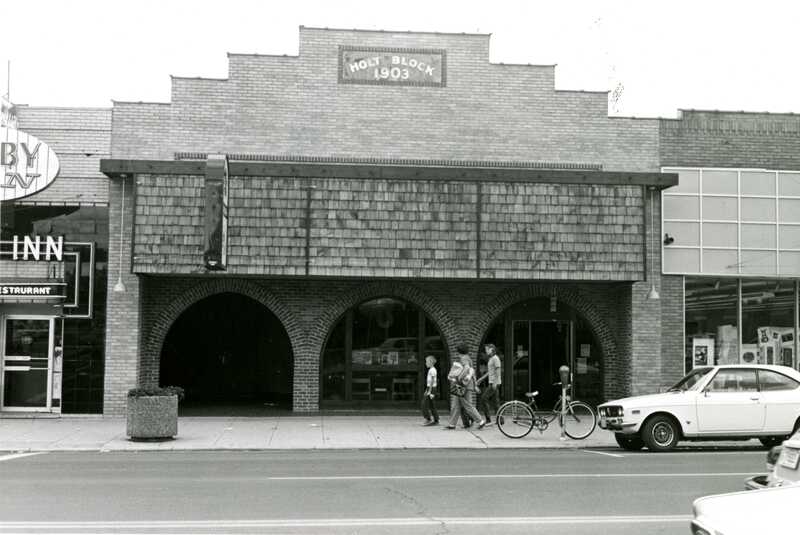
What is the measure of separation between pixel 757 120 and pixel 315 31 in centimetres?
1061

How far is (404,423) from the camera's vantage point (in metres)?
18.4

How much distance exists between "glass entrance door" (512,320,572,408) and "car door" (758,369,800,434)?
20.0ft

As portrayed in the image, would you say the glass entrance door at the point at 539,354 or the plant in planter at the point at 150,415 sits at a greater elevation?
the glass entrance door at the point at 539,354

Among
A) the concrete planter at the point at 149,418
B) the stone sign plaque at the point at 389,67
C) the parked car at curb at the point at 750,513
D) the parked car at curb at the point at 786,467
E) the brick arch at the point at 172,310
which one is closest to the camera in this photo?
the parked car at curb at the point at 750,513

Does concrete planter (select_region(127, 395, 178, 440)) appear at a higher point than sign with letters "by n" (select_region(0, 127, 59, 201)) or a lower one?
lower

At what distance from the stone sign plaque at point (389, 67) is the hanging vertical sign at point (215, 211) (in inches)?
159

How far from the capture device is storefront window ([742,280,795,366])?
66.6ft

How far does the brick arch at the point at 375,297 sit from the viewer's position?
19.4 m

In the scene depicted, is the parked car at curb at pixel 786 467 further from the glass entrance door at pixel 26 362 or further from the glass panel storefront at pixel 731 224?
the glass entrance door at pixel 26 362

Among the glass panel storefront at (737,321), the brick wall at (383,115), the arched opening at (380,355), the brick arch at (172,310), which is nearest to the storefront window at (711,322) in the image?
the glass panel storefront at (737,321)

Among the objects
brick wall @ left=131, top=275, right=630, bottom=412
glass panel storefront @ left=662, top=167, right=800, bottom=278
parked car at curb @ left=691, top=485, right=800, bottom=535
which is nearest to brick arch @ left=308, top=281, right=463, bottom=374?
brick wall @ left=131, top=275, right=630, bottom=412

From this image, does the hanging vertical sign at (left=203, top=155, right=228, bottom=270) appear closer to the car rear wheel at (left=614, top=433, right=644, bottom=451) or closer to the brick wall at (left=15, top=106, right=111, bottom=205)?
the brick wall at (left=15, top=106, right=111, bottom=205)

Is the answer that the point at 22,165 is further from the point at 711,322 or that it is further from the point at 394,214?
the point at 711,322

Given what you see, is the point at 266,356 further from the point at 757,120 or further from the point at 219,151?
the point at 757,120
